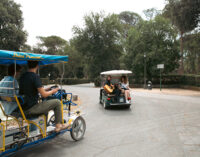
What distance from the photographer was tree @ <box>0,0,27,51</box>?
75.3 ft

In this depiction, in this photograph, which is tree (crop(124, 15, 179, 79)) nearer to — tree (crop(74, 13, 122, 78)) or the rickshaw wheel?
tree (crop(74, 13, 122, 78))

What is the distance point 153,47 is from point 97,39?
1294cm

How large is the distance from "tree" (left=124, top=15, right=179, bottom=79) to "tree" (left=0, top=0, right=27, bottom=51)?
1652 cm

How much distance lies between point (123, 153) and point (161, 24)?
2810 centimetres

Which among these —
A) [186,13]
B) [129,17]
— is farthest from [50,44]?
[186,13]

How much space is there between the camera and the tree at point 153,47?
27672 mm

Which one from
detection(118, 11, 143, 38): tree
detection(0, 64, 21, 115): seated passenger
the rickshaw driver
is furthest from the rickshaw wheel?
detection(118, 11, 143, 38): tree

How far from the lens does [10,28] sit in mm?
23266

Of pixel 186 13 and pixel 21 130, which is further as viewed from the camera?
pixel 186 13

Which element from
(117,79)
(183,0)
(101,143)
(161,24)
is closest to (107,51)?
(161,24)

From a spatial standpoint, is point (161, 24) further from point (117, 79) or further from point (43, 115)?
point (43, 115)

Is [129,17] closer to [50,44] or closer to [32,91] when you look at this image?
[50,44]

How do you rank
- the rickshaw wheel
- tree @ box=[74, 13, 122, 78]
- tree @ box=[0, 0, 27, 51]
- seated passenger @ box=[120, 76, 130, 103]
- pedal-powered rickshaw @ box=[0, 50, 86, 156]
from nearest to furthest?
pedal-powered rickshaw @ box=[0, 50, 86, 156]
the rickshaw wheel
seated passenger @ box=[120, 76, 130, 103]
tree @ box=[0, 0, 27, 51]
tree @ box=[74, 13, 122, 78]

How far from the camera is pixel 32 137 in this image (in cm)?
391
